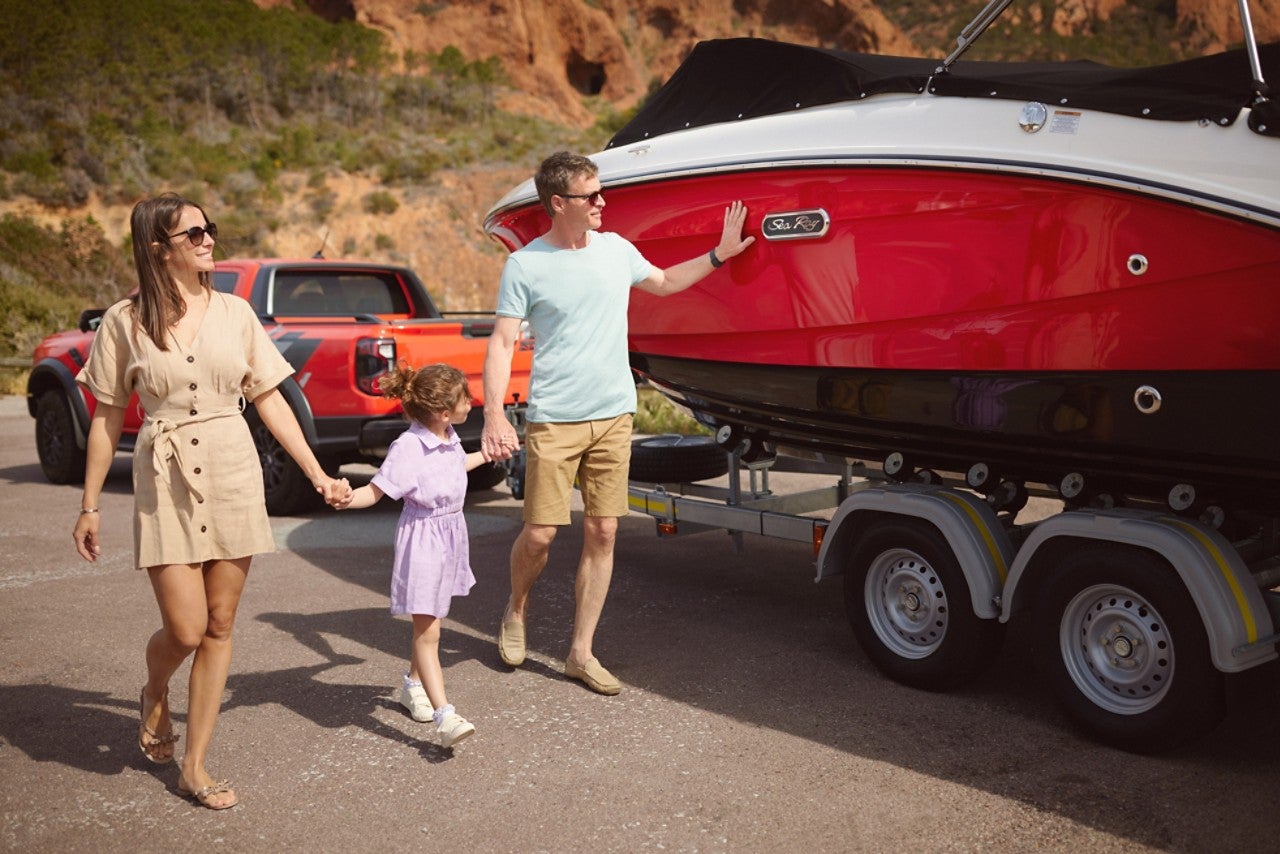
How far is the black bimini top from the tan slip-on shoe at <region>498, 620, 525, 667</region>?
100 inches

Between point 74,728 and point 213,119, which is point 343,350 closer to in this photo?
point 74,728

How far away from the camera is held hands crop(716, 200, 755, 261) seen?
5.29 meters

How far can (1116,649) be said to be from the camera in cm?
408

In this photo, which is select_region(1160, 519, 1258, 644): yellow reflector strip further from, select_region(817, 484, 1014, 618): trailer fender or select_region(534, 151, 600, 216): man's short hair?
select_region(534, 151, 600, 216): man's short hair

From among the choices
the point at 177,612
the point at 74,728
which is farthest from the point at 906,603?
the point at 74,728

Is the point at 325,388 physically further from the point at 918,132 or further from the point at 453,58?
the point at 453,58

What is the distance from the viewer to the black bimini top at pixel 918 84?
403 centimetres

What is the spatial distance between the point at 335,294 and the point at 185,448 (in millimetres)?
5806

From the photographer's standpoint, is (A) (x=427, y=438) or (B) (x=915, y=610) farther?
(B) (x=915, y=610)

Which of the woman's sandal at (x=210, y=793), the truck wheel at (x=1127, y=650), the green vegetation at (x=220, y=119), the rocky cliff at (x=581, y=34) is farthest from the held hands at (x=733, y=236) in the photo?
the rocky cliff at (x=581, y=34)

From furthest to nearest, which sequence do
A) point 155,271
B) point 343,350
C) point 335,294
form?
point 335,294
point 343,350
point 155,271

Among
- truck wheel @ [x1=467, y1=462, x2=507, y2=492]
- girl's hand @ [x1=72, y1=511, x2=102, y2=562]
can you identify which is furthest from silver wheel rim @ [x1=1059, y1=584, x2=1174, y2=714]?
truck wheel @ [x1=467, y1=462, x2=507, y2=492]

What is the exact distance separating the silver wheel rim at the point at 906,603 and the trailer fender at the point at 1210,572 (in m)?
0.67

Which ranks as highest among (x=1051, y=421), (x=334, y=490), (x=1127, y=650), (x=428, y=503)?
(x=1051, y=421)
